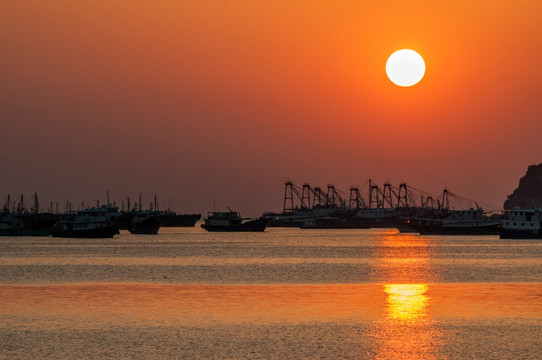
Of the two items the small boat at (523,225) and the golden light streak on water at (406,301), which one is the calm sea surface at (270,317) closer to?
the golden light streak on water at (406,301)

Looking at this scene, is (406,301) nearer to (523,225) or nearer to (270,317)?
(270,317)

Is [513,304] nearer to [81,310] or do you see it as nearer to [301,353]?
[301,353]

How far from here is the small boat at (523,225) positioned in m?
174

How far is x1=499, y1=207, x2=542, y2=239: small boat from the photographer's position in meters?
174

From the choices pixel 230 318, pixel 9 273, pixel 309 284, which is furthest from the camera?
pixel 9 273

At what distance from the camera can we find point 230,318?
4059 centimetres

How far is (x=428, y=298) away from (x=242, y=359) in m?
24.7

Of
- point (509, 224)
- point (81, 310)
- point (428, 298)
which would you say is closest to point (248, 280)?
point (428, 298)

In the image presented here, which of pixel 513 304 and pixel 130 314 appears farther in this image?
pixel 513 304

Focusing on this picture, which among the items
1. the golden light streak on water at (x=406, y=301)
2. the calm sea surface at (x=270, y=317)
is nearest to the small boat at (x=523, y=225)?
the calm sea surface at (x=270, y=317)

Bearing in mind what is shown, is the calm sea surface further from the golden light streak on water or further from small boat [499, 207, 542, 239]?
small boat [499, 207, 542, 239]

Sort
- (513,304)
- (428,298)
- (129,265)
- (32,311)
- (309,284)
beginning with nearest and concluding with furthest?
(32,311)
(513,304)
(428,298)
(309,284)
(129,265)

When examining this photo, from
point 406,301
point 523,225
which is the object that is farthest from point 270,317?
point 523,225

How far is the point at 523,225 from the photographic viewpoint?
177000mm
